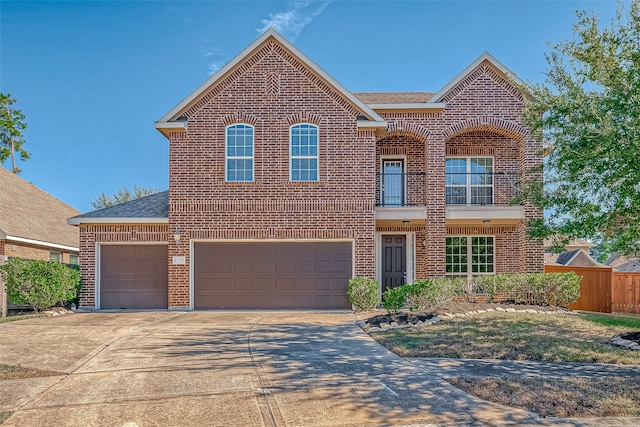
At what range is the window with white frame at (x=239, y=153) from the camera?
14.8m

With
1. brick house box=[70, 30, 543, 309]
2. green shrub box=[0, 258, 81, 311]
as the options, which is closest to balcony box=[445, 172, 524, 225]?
brick house box=[70, 30, 543, 309]

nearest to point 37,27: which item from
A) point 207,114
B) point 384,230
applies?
point 207,114

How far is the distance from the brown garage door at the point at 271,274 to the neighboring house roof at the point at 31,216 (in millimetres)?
6178

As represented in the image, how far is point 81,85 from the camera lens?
28219 millimetres

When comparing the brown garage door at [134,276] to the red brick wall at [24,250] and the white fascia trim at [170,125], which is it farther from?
the white fascia trim at [170,125]

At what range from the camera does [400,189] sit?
16.8m

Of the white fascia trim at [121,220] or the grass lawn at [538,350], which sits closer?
the grass lawn at [538,350]

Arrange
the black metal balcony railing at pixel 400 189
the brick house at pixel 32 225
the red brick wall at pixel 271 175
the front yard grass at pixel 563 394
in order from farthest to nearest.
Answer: the black metal balcony railing at pixel 400 189, the brick house at pixel 32 225, the red brick wall at pixel 271 175, the front yard grass at pixel 563 394

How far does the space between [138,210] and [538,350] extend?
480 inches

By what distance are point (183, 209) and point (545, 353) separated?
10.7m

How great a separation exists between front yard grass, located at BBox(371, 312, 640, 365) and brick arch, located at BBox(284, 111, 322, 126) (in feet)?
23.9

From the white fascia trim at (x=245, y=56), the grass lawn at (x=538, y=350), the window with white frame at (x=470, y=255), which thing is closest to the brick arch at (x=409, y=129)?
the white fascia trim at (x=245, y=56)

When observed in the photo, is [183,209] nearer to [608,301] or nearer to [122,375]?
[122,375]

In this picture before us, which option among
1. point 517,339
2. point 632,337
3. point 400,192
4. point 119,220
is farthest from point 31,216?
point 632,337
